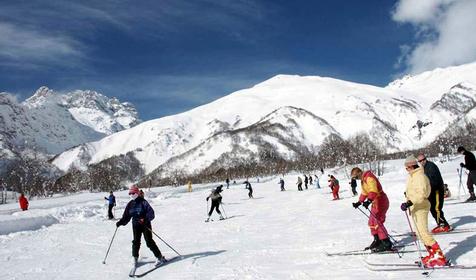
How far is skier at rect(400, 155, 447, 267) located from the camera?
8.92 metres

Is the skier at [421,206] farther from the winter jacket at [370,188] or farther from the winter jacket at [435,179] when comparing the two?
the winter jacket at [435,179]

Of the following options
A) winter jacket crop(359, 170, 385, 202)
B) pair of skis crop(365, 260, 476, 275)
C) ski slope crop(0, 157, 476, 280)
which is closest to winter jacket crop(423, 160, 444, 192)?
ski slope crop(0, 157, 476, 280)

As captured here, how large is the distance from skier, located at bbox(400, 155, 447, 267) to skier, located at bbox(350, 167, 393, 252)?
4.47 feet

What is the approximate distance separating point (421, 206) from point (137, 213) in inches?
256

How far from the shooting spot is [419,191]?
915 centimetres

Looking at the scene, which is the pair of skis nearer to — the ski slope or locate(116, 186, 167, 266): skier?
the ski slope

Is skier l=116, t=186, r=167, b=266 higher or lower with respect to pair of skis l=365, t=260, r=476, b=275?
higher

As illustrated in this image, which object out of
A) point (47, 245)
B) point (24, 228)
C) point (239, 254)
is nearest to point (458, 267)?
point (239, 254)

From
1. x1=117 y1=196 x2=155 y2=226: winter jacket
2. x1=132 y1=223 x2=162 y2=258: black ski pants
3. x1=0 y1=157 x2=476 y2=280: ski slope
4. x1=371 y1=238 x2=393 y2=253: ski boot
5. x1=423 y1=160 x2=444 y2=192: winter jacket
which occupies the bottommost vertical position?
x1=0 y1=157 x2=476 y2=280: ski slope

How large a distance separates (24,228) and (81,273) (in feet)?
47.9

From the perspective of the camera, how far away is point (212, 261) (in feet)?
39.6

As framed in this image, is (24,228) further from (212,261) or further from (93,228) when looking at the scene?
(212,261)

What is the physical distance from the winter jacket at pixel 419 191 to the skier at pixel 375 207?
56.5 inches

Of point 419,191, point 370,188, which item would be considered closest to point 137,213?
point 370,188
